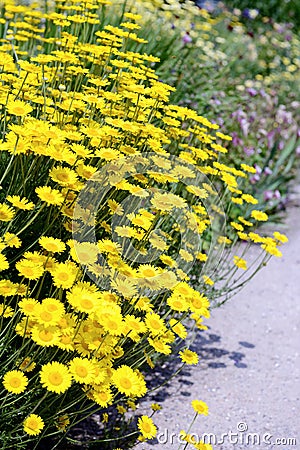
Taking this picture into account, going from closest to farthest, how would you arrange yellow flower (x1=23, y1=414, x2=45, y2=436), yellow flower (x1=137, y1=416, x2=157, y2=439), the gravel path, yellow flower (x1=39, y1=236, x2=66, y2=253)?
yellow flower (x1=23, y1=414, x2=45, y2=436)
yellow flower (x1=39, y1=236, x2=66, y2=253)
yellow flower (x1=137, y1=416, x2=157, y2=439)
the gravel path

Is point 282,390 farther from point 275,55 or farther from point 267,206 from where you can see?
point 275,55

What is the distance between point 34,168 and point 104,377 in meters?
0.74

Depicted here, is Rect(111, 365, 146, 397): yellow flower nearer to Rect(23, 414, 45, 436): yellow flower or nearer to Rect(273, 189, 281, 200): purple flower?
Rect(23, 414, 45, 436): yellow flower

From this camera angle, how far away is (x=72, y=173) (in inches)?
74.7

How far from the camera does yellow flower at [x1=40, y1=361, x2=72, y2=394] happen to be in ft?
5.02

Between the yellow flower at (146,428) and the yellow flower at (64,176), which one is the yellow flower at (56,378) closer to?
the yellow flower at (146,428)

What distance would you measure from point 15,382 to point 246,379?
163cm

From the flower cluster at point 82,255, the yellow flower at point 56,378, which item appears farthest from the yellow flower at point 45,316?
the yellow flower at point 56,378

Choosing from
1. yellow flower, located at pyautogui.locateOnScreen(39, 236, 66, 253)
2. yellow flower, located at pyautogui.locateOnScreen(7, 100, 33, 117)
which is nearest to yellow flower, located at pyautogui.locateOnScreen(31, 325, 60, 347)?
yellow flower, located at pyautogui.locateOnScreen(39, 236, 66, 253)

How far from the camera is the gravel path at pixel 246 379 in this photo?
2.60m

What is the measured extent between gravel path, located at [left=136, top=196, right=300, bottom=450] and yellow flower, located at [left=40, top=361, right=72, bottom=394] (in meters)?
0.98

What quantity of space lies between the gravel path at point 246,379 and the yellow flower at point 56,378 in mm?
977

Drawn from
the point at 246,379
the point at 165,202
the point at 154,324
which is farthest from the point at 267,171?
the point at 154,324

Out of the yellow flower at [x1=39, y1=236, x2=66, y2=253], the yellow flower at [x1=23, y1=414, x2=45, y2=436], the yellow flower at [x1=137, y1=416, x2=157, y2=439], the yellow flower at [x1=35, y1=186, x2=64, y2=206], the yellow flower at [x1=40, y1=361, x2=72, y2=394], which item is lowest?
the yellow flower at [x1=137, y1=416, x2=157, y2=439]
